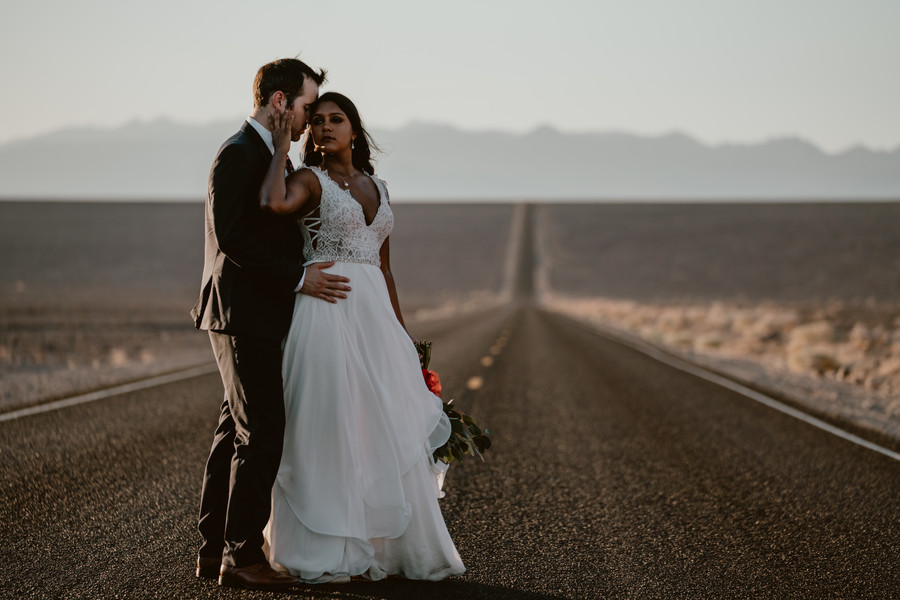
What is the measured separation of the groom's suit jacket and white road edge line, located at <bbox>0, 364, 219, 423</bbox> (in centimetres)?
521

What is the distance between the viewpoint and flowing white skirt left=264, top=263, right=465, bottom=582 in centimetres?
382

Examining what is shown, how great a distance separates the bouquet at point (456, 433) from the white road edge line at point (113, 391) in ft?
17.4

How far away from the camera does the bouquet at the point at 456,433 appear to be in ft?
13.9

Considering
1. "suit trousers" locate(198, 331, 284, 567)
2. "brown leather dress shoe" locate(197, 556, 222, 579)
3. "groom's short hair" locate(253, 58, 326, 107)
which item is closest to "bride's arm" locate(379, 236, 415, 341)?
"suit trousers" locate(198, 331, 284, 567)

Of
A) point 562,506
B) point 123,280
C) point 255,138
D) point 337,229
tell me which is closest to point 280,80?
point 255,138

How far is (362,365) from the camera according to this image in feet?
13.0

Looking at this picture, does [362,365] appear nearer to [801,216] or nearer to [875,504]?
[875,504]

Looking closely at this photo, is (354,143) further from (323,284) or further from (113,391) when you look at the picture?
(113,391)

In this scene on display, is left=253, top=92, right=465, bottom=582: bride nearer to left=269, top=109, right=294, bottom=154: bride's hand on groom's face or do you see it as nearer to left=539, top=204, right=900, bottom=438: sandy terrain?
left=269, top=109, right=294, bottom=154: bride's hand on groom's face

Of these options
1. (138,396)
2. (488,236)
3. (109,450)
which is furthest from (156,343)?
(488,236)

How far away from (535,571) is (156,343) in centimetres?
1853

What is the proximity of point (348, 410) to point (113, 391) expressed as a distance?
703 cm

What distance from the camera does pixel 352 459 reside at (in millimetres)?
3852

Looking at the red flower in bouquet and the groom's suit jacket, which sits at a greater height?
the groom's suit jacket
